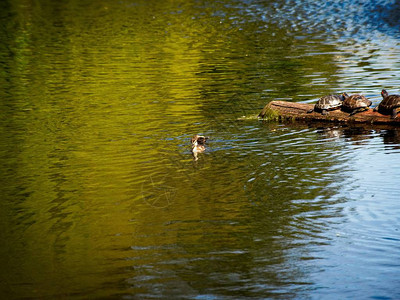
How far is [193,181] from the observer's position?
12547mm

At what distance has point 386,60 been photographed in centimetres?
2616

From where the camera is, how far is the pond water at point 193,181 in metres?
8.57

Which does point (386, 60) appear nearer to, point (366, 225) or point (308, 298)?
point (366, 225)

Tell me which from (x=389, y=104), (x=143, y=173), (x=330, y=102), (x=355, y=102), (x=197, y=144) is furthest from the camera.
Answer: (x=330, y=102)

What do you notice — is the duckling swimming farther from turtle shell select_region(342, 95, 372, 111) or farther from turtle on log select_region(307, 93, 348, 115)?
turtle shell select_region(342, 95, 372, 111)

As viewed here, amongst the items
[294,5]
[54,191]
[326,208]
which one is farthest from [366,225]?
[294,5]

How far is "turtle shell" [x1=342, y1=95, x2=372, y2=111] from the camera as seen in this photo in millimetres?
15930

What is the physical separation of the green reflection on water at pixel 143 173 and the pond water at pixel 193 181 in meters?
0.04

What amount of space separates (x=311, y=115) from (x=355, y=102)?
1.34 metres

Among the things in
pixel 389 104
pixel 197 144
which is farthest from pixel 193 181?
pixel 389 104

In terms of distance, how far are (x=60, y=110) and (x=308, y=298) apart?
13731 mm

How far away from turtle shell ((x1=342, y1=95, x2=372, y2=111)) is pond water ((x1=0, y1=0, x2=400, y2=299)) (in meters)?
0.58

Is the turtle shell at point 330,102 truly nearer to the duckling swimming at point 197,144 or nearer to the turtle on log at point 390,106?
the turtle on log at point 390,106

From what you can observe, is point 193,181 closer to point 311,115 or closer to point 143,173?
point 143,173
